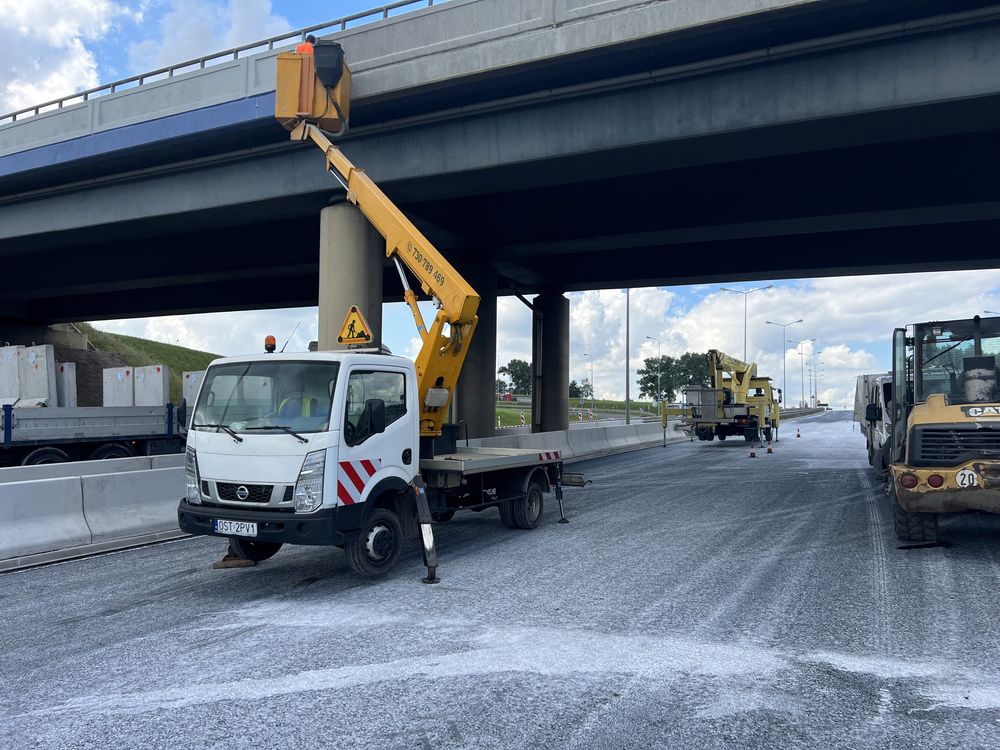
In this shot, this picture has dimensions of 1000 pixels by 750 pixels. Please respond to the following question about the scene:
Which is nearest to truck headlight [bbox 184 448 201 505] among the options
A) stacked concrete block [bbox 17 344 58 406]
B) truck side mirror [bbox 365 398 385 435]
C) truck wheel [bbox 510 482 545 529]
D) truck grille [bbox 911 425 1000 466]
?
truck side mirror [bbox 365 398 385 435]

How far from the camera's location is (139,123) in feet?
55.3

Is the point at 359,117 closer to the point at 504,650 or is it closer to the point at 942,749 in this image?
the point at 504,650

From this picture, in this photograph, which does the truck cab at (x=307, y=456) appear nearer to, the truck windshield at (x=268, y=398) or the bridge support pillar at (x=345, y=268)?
the truck windshield at (x=268, y=398)

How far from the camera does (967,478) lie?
7.68m

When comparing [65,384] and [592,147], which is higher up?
[592,147]

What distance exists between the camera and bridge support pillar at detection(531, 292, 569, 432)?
93.2 feet

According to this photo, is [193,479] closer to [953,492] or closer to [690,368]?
[953,492]

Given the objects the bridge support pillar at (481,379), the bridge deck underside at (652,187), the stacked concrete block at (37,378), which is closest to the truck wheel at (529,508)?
the bridge deck underside at (652,187)

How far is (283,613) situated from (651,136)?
10.4 metres

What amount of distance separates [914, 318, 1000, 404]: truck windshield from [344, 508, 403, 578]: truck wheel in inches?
262

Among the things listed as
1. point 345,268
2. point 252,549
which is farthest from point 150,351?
point 252,549

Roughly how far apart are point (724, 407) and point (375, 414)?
2422 centimetres

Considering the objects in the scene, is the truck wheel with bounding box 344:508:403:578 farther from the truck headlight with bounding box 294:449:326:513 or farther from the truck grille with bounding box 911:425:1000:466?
the truck grille with bounding box 911:425:1000:466

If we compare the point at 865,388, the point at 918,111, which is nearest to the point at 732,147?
the point at 918,111
